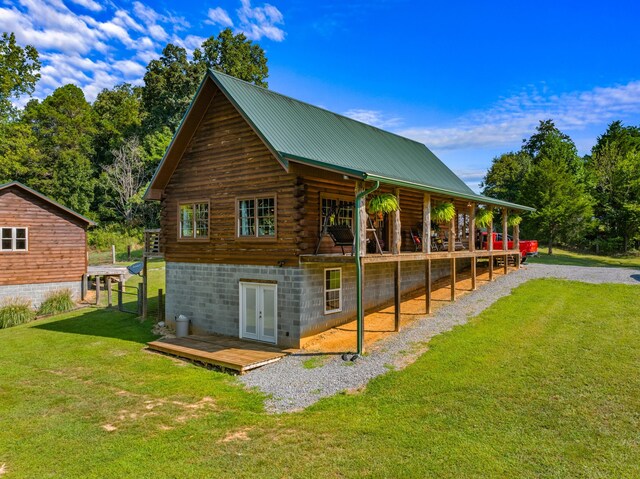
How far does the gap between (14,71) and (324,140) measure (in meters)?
38.4

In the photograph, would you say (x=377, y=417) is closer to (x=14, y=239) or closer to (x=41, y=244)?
(x=41, y=244)

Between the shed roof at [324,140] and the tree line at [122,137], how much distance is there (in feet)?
111

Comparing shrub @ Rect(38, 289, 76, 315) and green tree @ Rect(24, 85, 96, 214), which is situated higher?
green tree @ Rect(24, 85, 96, 214)

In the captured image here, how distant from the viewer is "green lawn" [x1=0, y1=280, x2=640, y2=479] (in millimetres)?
6309

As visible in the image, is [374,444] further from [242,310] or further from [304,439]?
[242,310]

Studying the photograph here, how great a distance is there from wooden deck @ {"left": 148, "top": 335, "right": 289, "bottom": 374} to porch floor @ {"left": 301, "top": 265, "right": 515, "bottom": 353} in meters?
1.28

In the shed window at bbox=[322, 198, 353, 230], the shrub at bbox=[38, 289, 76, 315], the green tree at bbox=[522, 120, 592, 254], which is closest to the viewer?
the shed window at bbox=[322, 198, 353, 230]

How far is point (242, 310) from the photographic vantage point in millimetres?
14508

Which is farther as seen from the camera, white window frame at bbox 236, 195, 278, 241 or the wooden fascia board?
white window frame at bbox 236, 195, 278, 241

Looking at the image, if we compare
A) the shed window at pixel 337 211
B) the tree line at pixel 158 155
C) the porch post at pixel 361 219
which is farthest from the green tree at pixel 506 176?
the porch post at pixel 361 219

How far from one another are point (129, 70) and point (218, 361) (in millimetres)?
58738

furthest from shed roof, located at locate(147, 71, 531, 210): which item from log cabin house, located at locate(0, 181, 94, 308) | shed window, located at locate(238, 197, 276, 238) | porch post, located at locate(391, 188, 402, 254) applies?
log cabin house, located at locate(0, 181, 94, 308)

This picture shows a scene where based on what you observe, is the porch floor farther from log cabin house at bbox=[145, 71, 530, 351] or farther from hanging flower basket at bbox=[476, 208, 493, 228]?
hanging flower basket at bbox=[476, 208, 493, 228]

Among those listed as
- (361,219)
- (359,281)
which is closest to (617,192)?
(361,219)
